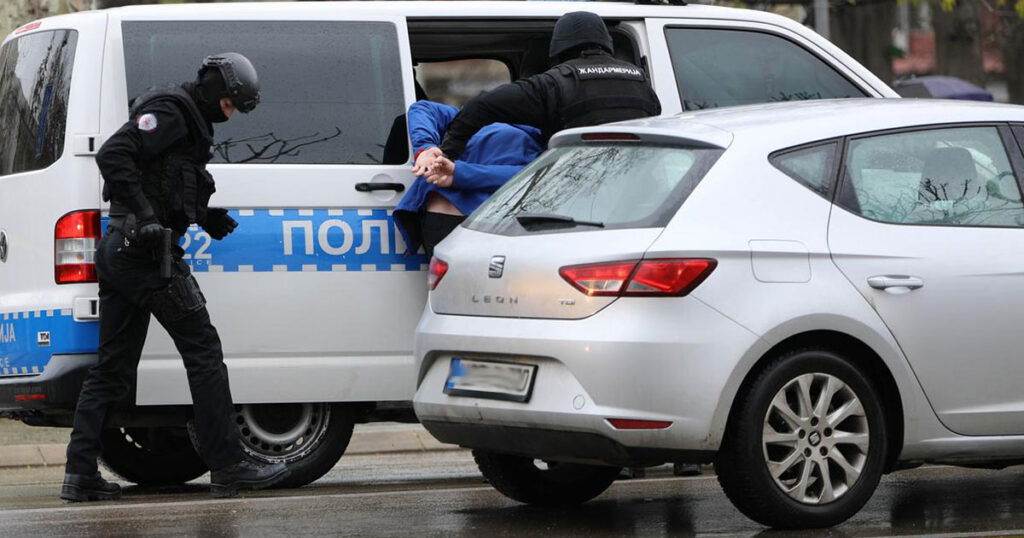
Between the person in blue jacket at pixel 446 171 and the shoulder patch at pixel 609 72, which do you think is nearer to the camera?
the person in blue jacket at pixel 446 171

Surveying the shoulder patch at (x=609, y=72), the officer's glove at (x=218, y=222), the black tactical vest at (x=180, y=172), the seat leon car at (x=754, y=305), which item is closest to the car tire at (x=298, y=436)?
the officer's glove at (x=218, y=222)

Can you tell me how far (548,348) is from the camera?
6.06 m

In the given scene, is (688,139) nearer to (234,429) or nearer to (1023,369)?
(1023,369)

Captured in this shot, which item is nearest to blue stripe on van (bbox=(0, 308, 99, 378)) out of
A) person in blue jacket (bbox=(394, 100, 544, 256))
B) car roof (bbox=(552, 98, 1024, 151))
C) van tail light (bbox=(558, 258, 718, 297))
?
person in blue jacket (bbox=(394, 100, 544, 256))

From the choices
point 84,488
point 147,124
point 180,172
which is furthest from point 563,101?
point 84,488

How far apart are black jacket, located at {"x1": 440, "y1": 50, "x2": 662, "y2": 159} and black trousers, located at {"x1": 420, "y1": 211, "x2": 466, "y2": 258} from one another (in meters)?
0.30

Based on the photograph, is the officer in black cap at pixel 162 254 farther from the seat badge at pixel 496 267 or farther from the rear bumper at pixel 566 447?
the seat badge at pixel 496 267

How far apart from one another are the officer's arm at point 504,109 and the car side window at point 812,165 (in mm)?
1852

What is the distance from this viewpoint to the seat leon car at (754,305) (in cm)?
596

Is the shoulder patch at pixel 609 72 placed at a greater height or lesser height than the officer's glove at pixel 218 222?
greater

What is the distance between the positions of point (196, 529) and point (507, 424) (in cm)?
119

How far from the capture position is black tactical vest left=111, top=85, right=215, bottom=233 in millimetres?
7367

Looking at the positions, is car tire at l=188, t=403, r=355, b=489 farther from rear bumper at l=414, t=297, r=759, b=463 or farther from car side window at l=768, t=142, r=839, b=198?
car side window at l=768, t=142, r=839, b=198

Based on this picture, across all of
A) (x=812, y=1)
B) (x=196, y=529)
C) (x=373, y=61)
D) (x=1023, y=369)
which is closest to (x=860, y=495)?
(x=1023, y=369)
